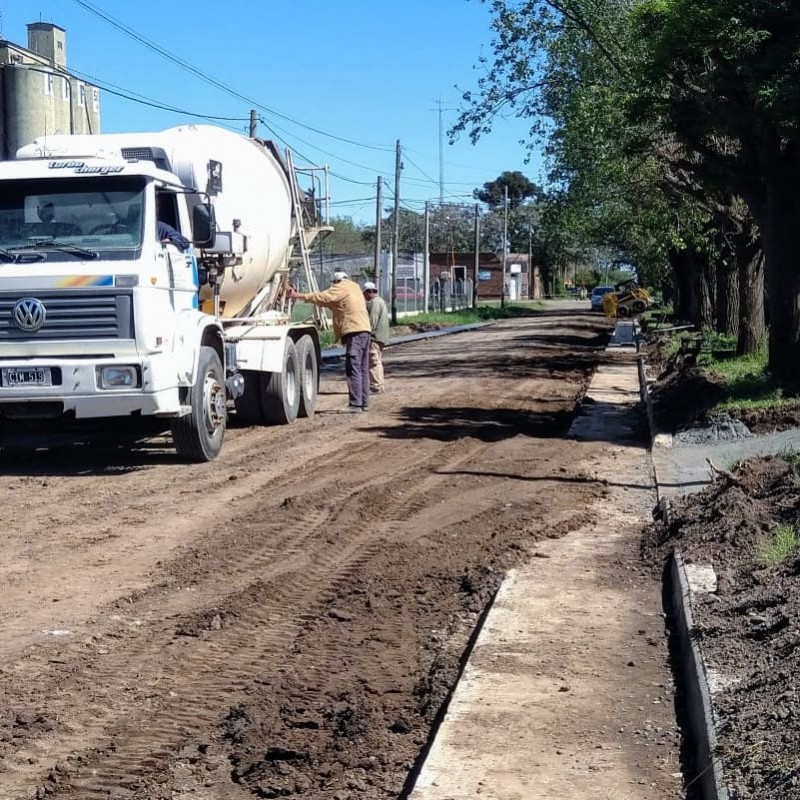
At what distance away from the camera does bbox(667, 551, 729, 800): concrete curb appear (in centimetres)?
441

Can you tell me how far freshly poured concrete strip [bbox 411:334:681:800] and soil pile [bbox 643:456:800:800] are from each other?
29cm

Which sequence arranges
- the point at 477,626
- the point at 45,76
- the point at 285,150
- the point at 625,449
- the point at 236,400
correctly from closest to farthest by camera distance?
1. the point at 477,626
2. the point at 625,449
3. the point at 236,400
4. the point at 285,150
5. the point at 45,76

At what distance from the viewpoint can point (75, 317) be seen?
11.2 m

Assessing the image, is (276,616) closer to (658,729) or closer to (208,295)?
(658,729)

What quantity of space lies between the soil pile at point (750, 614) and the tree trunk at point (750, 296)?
1241cm

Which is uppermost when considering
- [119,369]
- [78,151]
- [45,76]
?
[45,76]

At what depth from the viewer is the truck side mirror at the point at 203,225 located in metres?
12.3

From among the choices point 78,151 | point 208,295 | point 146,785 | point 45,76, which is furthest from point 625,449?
point 45,76

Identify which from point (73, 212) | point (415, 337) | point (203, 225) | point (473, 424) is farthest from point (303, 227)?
point (415, 337)

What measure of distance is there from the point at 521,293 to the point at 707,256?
9269cm

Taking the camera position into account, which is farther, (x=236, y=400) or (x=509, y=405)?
(x=509, y=405)

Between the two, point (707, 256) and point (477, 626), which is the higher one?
point (707, 256)

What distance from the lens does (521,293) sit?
12450cm

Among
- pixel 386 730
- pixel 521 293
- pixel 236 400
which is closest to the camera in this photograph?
pixel 386 730
